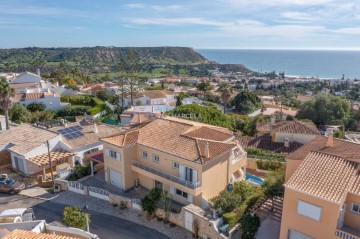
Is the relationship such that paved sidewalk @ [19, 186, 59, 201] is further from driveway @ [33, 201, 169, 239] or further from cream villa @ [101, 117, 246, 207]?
cream villa @ [101, 117, 246, 207]

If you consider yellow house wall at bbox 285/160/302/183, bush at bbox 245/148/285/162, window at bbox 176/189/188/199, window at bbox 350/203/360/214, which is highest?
yellow house wall at bbox 285/160/302/183

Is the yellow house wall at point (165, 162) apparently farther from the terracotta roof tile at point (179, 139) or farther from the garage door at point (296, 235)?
the garage door at point (296, 235)

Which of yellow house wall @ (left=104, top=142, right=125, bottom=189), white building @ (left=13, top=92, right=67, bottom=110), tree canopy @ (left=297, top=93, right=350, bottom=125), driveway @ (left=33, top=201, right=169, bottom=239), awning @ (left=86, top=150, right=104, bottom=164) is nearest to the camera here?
driveway @ (left=33, top=201, right=169, bottom=239)

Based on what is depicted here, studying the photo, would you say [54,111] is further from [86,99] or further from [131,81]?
[131,81]

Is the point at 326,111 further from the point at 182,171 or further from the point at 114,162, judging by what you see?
the point at 114,162

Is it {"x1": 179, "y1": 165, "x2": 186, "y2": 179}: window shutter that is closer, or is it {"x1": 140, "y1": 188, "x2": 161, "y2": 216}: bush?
{"x1": 140, "y1": 188, "x2": 161, "y2": 216}: bush

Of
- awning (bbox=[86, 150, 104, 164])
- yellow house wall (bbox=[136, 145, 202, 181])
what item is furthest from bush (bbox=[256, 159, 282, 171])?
awning (bbox=[86, 150, 104, 164])

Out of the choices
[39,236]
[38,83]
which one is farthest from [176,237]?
[38,83]
